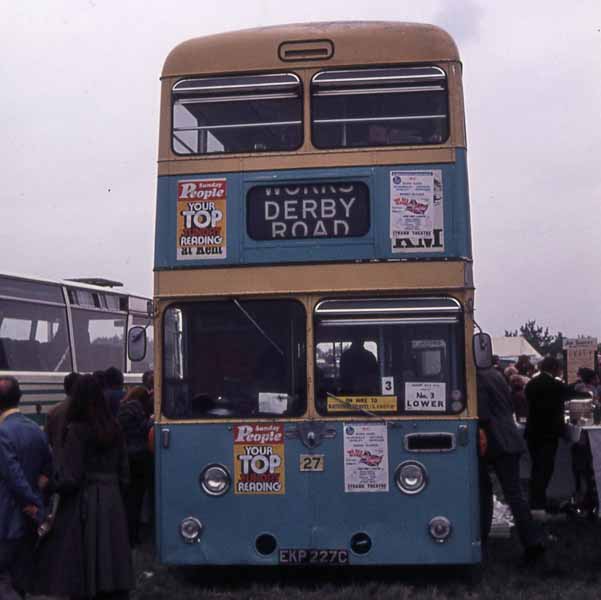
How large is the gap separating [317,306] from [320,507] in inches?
62.1

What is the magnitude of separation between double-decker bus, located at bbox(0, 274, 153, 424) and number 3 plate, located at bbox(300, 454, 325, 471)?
19.4ft

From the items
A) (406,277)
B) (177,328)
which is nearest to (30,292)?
(177,328)

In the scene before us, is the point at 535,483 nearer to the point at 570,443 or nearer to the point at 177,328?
the point at 570,443

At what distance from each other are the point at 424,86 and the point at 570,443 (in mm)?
5759

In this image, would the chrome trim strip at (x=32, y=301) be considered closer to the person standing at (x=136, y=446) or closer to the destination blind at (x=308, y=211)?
the person standing at (x=136, y=446)

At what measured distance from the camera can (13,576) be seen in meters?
7.99

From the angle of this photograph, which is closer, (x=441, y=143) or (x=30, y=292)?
(x=441, y=143)

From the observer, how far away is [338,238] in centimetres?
962

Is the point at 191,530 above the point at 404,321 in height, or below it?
below

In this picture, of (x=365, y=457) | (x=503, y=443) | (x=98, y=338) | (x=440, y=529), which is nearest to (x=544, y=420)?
(x=503, y=443)

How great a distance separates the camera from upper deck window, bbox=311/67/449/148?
960 centimetres

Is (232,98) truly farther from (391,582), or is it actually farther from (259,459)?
(391,582)

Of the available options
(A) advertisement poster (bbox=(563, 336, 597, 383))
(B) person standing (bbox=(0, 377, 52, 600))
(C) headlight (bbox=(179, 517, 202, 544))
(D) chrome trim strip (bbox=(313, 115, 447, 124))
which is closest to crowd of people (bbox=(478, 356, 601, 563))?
(C) headlight (bbox=(179, 517, 202, 544))

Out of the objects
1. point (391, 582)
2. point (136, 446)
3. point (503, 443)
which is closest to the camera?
point (391, 582)
